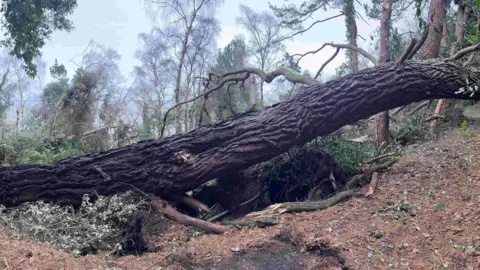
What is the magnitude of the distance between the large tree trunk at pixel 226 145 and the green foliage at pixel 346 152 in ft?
2.10

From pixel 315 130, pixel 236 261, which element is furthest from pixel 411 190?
pixel 236 261

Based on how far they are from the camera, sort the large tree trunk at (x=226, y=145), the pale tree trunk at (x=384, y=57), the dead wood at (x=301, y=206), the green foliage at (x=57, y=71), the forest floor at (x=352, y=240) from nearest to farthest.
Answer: the forest floor at (x=352, y=240), the dead wood at (x=301, y=206), the large tree trunk at (x=226, y=145), the pale tree trunk at (x=384, y=57), the green foliage at (x=57, y=71)

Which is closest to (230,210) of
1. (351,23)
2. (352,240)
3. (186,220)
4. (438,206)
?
(186,220)

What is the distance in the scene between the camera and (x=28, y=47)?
345 inches

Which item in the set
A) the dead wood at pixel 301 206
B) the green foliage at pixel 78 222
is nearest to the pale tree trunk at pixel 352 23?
the dead wood at pixel 301 206

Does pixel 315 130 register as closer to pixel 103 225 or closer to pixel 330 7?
pixel 103 225

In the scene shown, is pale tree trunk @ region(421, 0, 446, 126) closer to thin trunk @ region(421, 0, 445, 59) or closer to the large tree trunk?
thin trunk @ region(421, 0, 445, 59)

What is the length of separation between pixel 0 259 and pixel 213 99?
22.2ft

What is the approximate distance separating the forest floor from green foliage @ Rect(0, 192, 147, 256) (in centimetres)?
38

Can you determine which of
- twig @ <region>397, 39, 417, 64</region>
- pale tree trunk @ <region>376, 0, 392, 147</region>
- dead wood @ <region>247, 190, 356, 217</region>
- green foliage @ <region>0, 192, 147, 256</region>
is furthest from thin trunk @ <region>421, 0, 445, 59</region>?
green foliage @ <region>0, 192, 147, 256</region>

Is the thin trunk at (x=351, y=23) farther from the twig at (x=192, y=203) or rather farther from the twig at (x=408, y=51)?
the twig at (x=192, y=203)

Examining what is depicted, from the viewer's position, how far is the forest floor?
12.4 ft

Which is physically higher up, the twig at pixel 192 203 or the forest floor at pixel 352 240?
the twig at pixel 192 203

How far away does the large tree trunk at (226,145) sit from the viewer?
5434 millimetres
